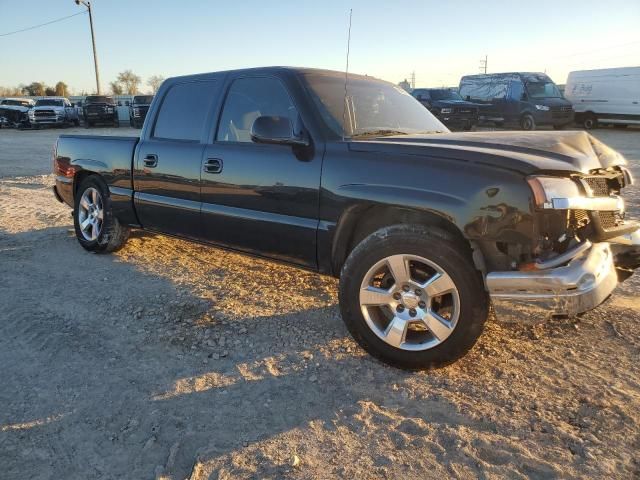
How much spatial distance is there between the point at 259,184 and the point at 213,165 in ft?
1.83

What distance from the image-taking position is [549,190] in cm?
255

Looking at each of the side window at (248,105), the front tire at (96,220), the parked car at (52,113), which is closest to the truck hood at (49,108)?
the parked car at (52,113)

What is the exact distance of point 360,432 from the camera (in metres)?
2.46

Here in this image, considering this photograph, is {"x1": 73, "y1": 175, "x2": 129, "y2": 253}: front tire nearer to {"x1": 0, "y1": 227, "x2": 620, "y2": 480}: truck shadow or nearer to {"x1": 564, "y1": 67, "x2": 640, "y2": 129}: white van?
{"x1": 0, "y1": 227, "x2": 620, "y2": 480}: truck shadow

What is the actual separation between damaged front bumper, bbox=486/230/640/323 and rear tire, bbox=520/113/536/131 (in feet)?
62.1

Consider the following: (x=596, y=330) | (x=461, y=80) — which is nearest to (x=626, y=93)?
(x=461, y=80)

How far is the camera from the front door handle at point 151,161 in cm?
449

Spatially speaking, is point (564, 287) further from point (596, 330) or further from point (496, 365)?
point (596, 330)

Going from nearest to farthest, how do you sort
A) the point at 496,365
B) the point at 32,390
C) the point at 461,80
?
1. the point at 32,390
2. the point at 496,365
3. the point at 461,80

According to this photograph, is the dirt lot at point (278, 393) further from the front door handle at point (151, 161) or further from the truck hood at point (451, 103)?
the truck hood at point (451, 103)

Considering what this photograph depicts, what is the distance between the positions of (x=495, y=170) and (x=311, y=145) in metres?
1.24

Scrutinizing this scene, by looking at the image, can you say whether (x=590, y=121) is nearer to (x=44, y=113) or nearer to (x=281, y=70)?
(x=281, y=70)

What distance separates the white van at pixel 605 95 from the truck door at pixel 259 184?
70.4 feet

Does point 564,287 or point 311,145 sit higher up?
point 311,145
